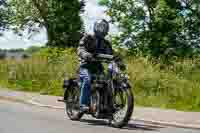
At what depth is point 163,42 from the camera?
152 feet

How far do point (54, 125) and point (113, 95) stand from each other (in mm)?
1222

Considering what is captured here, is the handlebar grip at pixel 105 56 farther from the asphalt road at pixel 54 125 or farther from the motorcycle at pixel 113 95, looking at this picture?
the asphalt road at pixel 54 125

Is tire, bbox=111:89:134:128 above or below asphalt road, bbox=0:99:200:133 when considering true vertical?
above

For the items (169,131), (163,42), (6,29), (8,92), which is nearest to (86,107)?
(169,131)

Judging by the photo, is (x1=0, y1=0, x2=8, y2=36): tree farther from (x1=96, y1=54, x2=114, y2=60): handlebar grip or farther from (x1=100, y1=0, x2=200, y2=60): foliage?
(x1=96, y1=54, x2=114, y2=60): handlebar grip

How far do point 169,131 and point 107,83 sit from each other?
1448 millimetres

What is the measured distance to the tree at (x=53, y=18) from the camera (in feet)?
183

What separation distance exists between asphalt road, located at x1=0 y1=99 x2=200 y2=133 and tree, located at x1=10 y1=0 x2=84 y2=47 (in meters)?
39.8

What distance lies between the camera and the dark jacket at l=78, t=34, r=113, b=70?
1267 centimetres

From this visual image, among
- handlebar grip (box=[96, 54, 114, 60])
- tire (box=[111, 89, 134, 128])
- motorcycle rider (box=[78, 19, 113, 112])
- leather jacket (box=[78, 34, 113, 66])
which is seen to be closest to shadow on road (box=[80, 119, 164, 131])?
tire (box=[111, 89, 134, 128])

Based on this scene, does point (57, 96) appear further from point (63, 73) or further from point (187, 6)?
point (187, 6)

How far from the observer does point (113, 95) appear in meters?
12.2

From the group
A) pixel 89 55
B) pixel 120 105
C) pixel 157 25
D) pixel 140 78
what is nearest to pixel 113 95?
pixel 120 105

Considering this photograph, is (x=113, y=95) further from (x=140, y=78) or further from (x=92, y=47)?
(x=140, y=78)
